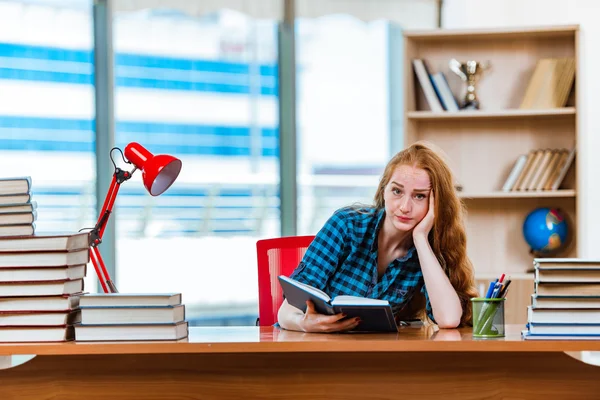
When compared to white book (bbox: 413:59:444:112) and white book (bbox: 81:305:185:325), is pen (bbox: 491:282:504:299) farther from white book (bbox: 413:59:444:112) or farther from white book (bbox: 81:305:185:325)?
white book (bbox: 413:59:444:112)

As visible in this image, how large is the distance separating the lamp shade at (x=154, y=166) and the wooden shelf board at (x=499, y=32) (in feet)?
8.26

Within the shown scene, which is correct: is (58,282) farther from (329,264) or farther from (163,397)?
(329,264)

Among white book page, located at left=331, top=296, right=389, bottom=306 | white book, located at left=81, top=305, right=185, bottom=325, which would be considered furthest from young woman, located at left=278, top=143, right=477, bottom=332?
white book, located at left=81, top=305, right=185, bottom=325

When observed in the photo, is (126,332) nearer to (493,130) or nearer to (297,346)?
(297,346)

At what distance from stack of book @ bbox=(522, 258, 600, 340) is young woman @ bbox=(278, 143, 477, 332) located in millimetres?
363

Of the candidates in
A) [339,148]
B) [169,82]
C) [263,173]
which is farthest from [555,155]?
[169,82]

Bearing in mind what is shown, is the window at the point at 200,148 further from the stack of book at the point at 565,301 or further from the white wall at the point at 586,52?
the stack of book at the point at 565,301

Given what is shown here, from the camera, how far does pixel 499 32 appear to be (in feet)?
13.3

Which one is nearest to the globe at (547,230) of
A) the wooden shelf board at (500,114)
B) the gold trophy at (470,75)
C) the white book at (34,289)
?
the wooden shelf board at (500,114)

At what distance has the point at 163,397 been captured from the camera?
1687 millimetres

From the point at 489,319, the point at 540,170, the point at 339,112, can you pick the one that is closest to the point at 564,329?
the point at 489,319

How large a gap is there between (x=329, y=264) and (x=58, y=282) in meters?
0.79

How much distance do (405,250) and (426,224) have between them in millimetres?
167

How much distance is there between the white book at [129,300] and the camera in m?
1.60
